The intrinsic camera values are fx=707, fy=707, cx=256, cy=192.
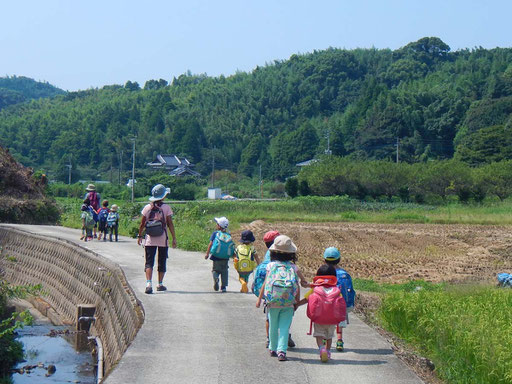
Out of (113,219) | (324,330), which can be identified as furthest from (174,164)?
(324,330)

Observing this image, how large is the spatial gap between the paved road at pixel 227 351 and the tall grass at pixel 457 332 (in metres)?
0.47

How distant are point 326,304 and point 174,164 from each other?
280 ft

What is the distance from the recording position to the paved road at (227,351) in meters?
6.83

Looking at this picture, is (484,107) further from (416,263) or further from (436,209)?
(416,263)

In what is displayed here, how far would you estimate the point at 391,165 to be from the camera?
64500 millimetres

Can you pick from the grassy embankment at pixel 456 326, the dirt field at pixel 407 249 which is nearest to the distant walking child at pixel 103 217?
the grassy embankment at pixel 456 326

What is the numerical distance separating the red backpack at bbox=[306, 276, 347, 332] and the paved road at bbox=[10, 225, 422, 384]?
1.52 feet

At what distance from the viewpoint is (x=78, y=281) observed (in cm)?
1589

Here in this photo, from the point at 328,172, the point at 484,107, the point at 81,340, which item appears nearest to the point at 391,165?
the point at 328,172

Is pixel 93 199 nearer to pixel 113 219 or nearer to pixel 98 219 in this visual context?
pixel 98 219

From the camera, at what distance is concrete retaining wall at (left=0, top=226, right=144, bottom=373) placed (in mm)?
10609

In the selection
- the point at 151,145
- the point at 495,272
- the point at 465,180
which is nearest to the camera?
the point at 495,272

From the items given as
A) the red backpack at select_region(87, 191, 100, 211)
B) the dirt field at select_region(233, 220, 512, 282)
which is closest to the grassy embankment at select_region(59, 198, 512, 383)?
the red backpack at select_region(87, 191, 100, 211)

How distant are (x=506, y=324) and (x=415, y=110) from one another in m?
89.6
